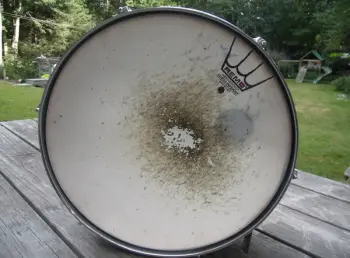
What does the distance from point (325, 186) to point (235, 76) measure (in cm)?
81

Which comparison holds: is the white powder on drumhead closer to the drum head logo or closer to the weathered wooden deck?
the drum head logo

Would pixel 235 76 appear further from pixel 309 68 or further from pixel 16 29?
pixel 16 29

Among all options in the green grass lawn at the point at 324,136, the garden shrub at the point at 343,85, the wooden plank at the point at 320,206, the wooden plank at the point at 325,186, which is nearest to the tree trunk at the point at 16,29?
the green grass lawn at the point at 324,136

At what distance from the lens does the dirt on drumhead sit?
2.54ft

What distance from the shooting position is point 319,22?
9.86 meters

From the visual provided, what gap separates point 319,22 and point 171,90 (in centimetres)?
1028

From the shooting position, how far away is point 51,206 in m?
1.11

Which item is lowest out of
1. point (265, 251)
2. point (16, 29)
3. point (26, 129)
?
point (16, 29)

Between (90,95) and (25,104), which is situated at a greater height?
(90,95)

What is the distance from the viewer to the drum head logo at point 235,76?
714mm

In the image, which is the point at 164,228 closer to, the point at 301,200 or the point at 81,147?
the point at 81,147

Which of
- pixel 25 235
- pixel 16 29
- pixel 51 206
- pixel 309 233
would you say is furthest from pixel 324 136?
pixel 16 29

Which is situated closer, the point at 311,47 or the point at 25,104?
the point at 25,104

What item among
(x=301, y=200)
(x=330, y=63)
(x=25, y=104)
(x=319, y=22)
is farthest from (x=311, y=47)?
(x=301, y=200)
